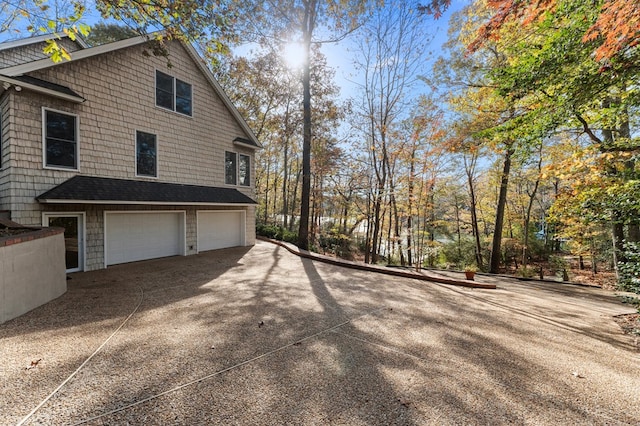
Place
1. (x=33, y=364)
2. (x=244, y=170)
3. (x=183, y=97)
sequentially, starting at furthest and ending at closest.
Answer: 1. (x=244, y=170)
2. (x=183, y=97)
3. (x=33, y=364)

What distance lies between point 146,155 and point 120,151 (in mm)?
826

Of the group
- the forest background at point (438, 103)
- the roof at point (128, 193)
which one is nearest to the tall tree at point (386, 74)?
the forest background at point (438, 103)

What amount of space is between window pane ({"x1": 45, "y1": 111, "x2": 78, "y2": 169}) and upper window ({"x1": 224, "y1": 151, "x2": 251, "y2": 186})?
5170 mm

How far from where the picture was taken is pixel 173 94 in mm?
9773

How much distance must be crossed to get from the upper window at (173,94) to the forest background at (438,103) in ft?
4.89

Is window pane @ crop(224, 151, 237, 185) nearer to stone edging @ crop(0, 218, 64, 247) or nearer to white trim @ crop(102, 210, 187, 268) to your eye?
white trim @ crop(102, 210, 187, 268)

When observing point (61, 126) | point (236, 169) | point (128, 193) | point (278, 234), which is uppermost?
point (61, 126)

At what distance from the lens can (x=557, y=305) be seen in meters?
5.43

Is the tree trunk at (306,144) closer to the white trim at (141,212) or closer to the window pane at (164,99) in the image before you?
the white trim at (141,212)

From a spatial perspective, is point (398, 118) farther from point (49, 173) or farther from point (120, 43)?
point (49, 173)

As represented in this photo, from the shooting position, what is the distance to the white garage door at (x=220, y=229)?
1078cm

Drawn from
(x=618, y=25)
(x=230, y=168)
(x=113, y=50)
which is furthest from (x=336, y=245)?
(x=618, y=25)

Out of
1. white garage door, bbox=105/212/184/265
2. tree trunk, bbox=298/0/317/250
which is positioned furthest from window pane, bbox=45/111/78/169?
tree trunk, bbox=298/0/317/250

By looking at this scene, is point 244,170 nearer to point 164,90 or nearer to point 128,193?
point 164,90
